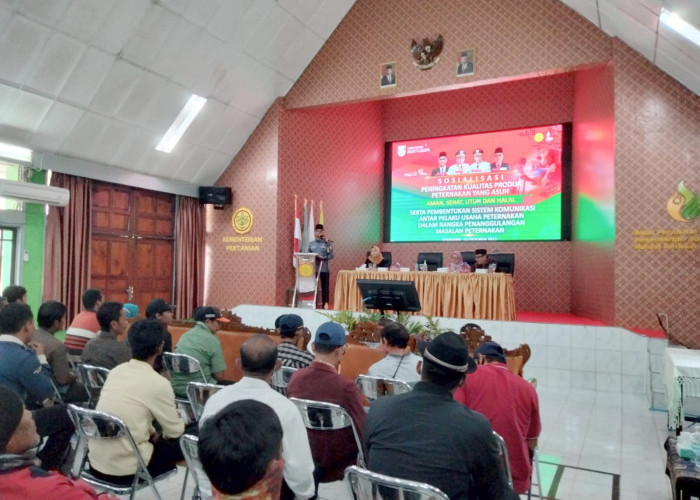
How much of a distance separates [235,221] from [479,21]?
506 cm

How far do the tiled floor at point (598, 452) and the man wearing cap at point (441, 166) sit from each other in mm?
5236

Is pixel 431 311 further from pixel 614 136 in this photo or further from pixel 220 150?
pixel 220 150

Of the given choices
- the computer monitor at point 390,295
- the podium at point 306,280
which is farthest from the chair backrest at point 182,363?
the podium at point 306,280

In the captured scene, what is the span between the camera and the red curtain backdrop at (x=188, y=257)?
930cm

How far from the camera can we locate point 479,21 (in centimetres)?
775

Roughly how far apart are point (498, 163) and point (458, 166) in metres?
0.73

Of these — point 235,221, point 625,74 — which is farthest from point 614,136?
point 235,221

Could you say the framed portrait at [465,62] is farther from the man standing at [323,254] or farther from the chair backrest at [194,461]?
the chair backrest at [194,461]

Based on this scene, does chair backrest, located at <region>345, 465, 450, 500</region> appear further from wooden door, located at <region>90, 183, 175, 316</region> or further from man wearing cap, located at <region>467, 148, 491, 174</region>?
man wearing cap, located at <region>467, 148, 491, 174</region>

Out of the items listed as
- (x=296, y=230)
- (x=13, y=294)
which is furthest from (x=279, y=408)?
(x=296, y=230)

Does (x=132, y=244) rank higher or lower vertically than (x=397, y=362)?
higher

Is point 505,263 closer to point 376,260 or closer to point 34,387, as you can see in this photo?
point 376,260

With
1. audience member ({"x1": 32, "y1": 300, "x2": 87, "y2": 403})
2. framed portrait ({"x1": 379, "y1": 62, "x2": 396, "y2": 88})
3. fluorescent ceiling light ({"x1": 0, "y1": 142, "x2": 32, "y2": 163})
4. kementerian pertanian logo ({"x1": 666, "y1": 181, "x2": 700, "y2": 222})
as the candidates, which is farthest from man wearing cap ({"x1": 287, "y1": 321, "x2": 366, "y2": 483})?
framed portrait ({"x1": 379, "y1": 62, "x2": 396, "y2": 88})

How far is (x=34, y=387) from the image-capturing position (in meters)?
2.55
